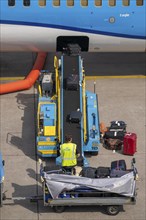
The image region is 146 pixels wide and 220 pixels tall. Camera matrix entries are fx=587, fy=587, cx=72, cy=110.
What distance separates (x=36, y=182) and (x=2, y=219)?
1.81m

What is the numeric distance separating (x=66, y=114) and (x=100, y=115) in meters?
2.63

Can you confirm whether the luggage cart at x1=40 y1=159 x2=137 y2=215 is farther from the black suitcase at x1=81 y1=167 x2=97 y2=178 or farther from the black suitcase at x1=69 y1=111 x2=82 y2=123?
the black suitcase at x1=69 y1=111 x2=82 y2=123

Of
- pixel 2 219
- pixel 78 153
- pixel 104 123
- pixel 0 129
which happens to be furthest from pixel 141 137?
pixel 2 219

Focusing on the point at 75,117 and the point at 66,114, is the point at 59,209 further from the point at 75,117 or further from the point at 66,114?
the point at 66,114

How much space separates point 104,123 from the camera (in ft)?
64.2

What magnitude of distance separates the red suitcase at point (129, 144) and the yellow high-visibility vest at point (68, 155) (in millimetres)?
2663

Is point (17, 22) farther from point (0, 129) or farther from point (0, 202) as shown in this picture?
point (0, 202)

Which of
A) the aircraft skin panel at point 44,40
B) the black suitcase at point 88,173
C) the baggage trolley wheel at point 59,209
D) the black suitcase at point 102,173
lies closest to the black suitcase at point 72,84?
the aircraft skin panel at point 44,40

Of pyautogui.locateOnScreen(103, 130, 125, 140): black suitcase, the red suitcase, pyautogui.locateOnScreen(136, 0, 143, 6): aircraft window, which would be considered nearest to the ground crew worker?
the red suitcase

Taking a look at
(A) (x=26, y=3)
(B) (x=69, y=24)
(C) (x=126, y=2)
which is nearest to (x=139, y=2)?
(C) (x=126, y=2)

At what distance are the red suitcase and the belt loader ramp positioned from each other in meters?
0.88

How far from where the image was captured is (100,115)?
2006cm

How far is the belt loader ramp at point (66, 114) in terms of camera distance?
56.6 ft

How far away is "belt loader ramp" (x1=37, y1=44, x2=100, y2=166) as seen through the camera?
56.6 feet
